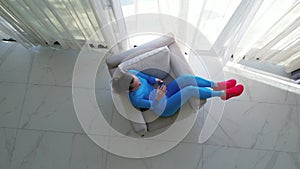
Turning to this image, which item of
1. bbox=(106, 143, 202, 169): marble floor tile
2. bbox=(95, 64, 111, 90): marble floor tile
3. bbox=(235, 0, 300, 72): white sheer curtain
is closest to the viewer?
bbox=(235, 0, 300, 72): white sheer curtain

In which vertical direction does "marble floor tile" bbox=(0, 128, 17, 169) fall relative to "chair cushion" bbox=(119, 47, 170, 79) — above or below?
below

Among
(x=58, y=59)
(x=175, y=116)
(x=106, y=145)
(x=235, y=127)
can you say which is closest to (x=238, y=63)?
(x=235, y=127)

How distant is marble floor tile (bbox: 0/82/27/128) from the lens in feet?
6.61

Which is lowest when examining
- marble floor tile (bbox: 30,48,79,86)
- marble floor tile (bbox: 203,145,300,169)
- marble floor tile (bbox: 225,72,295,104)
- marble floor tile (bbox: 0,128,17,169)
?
marble floor tile (bbox: 203,145,300,169)

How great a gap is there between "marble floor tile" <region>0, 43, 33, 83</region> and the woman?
→ 0.97m

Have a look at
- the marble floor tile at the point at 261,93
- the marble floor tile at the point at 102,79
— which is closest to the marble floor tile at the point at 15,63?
the marble floor tile at the point at 102,79

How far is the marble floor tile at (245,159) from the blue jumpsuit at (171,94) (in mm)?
493

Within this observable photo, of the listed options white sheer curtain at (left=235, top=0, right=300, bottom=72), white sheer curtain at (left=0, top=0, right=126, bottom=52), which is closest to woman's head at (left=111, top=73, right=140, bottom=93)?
white sheer curtain at (left=0, top=0, right=126, bottom=52)

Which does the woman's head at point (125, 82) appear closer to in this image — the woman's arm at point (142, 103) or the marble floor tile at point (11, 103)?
the woman's arm at point (142, 103)

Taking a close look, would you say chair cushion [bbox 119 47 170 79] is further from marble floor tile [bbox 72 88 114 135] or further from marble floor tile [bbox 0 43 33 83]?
marble floor tile [bbox 0 43 33 83]

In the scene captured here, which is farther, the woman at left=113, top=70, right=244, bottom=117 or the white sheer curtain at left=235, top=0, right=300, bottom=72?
the woman at left=113, top=70, right=244, bottom=117

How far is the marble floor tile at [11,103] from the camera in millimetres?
2014

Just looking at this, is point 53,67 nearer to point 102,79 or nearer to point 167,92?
point 102,79

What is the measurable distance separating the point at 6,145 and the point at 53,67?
0.67 meters
